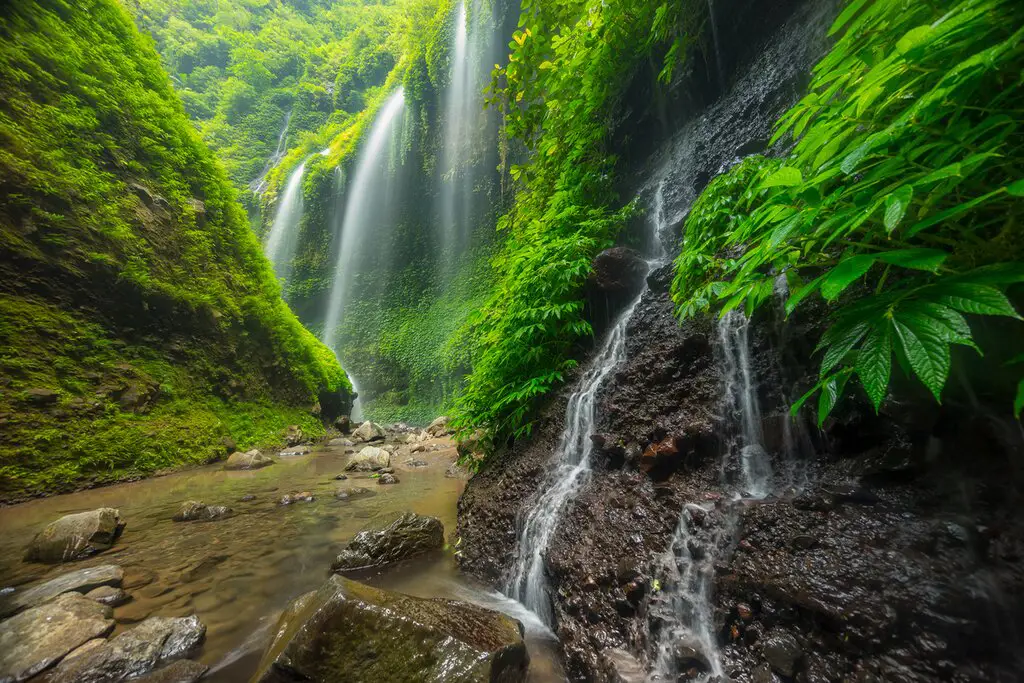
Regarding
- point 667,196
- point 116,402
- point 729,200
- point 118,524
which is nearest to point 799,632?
point 729,200

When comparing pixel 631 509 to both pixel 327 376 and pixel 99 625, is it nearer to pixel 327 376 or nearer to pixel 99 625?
pixel 99 625

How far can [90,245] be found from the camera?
6859 mm

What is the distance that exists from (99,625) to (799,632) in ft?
12.4

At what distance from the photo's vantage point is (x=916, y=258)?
3.01 feet

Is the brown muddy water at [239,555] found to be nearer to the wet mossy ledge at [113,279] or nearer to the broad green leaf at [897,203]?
the wet mossy ledge at [113,279]

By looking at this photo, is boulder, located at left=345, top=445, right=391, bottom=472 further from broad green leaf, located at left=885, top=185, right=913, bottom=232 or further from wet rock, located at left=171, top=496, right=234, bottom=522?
broad green leaf, located at left=885, top=185, right=913, bottom=232

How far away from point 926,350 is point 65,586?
5009 mm

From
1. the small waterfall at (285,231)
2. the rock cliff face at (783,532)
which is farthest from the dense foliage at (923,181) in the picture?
the small waterfall at (285,231)

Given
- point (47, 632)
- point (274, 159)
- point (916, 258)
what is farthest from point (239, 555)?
point (274, 159)

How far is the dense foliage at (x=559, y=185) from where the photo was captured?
359 centimetres

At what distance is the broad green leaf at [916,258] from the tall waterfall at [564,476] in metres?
2.09

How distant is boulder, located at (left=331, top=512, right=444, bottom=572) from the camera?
3.12 metres

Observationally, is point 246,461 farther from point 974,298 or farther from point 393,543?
point 974,298

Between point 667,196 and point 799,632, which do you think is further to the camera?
point 667,196
